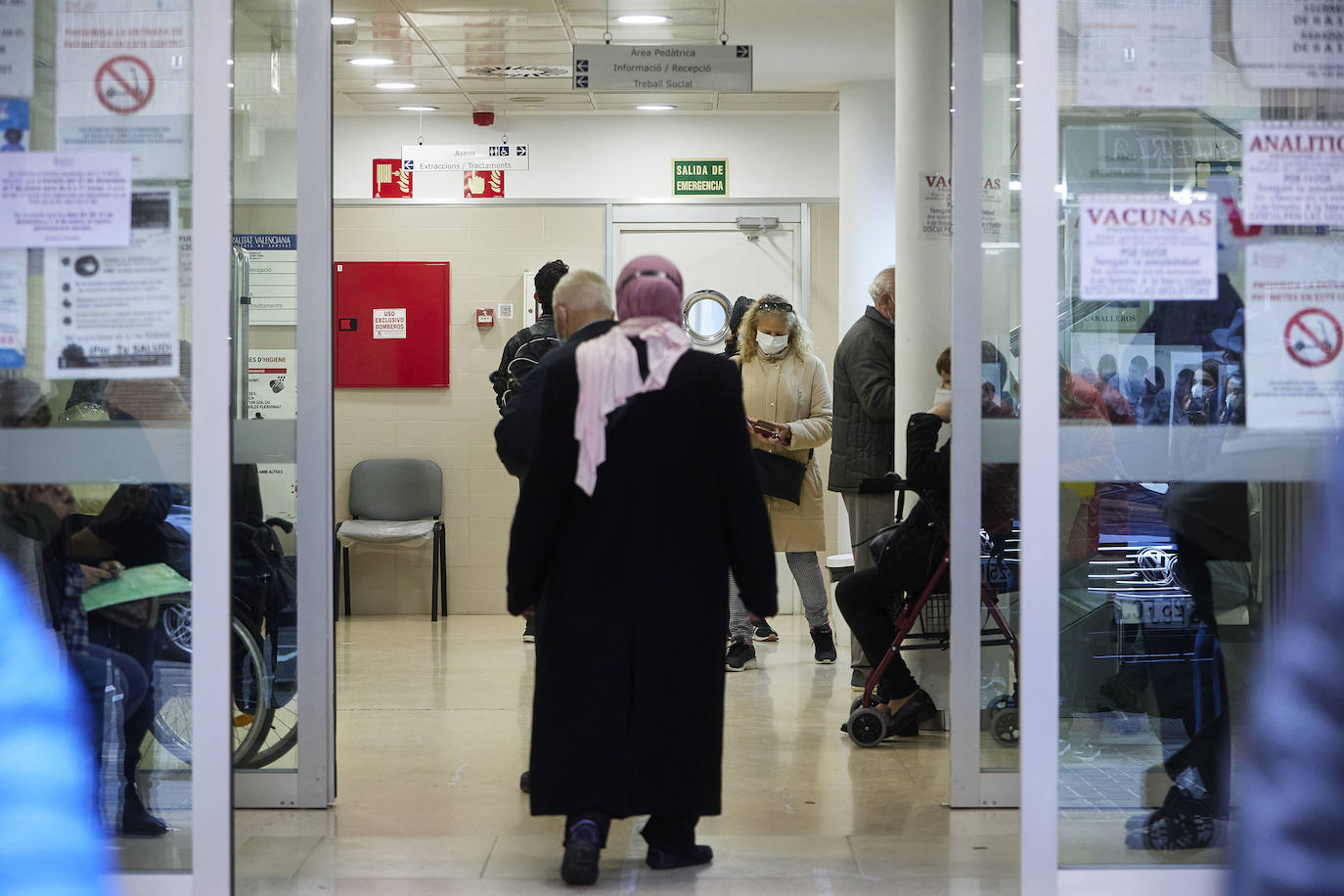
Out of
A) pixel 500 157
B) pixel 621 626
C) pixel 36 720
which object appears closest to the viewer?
pixel 36 720

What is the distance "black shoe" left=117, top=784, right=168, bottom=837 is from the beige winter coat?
156 inches

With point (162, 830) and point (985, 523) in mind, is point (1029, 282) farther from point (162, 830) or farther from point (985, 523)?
point (162, 830)

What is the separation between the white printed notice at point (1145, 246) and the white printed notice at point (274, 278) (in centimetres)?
238

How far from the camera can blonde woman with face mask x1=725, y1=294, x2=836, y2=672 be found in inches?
271

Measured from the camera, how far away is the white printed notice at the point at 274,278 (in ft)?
13.9

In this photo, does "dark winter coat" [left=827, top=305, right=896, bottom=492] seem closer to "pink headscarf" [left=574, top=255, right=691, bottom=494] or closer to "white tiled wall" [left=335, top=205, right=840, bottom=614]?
"pink headscarf" [left=574, top=255, right=691, bottom=494]

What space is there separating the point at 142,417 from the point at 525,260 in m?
6.00

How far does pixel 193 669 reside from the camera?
2.97 m

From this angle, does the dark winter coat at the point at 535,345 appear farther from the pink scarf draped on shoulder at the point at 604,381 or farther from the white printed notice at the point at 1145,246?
the white printed notice at the point at 1145,246

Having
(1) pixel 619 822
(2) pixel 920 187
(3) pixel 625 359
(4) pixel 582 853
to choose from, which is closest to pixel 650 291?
(3) pixel 625 359

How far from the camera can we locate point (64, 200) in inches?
119

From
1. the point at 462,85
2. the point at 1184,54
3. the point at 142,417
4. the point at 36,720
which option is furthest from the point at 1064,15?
the point at 462,85

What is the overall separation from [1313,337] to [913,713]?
249cm

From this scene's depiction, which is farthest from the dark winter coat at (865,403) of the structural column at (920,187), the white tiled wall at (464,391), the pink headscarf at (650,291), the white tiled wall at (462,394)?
the white tiled wall at (462,394)
